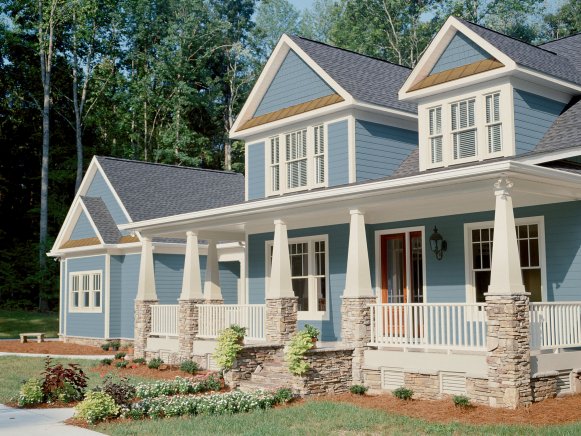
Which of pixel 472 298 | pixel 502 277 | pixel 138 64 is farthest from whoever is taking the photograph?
pixel 138 64

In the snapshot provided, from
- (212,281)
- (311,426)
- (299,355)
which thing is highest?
(212,281)

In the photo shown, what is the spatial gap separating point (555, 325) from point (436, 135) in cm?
591

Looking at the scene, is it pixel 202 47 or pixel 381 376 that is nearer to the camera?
pixel 381 376

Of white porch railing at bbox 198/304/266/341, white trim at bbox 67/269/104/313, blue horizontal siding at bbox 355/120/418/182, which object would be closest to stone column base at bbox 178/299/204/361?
white porch railing at bbox 198/304/266/341

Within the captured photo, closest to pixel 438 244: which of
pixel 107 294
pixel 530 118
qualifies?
pixel 530 118

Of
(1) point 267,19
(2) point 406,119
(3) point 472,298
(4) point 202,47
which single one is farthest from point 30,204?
(3) point 472,298

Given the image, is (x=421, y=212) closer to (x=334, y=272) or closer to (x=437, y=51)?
(x=334, y=272)

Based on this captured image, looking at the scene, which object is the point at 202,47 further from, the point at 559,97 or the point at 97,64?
the point at 559,97

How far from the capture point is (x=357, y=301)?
14.5 m

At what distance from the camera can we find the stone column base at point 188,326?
63.3 feet

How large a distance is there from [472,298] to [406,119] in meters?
5.91

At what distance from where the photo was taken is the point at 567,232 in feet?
46.2

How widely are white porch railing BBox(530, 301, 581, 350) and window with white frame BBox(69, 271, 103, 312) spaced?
59.5 feet

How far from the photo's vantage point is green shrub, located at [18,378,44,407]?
13.4 meters
